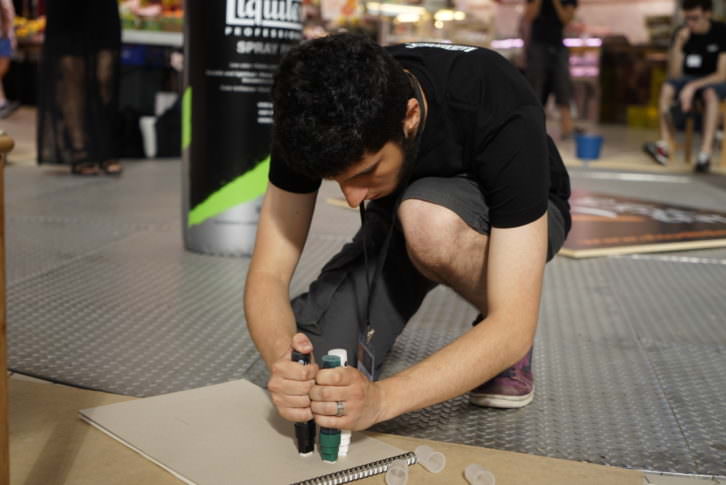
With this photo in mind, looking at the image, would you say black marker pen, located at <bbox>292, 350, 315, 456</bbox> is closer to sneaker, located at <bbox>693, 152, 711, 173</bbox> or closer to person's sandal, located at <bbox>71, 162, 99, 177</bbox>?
person's sandal, located at <bbox>71, 162, 99, 177</bbox>

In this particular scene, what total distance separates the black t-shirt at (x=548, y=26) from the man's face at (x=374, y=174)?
552 centimetres

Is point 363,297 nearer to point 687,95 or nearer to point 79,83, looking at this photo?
point 79,83

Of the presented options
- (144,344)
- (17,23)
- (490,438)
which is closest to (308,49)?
(490,438)

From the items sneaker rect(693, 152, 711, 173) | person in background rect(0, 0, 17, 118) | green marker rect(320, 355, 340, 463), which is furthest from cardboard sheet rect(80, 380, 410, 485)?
sneaker rect(693, 152, 711, 173)

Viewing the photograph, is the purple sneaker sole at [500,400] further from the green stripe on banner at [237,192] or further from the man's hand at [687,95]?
the man's hand at [687,95]

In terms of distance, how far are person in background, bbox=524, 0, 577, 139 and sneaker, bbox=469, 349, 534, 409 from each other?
5.07m

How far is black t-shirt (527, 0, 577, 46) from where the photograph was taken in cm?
627

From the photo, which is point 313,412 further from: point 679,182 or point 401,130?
point 679,182

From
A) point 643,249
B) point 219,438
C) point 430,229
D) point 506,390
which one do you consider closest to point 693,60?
point 643,249

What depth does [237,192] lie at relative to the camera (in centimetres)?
262

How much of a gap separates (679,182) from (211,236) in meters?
3.15

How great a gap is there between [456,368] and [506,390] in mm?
422

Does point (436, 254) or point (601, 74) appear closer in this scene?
point (436, 254)

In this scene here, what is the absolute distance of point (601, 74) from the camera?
10422 millimetres
